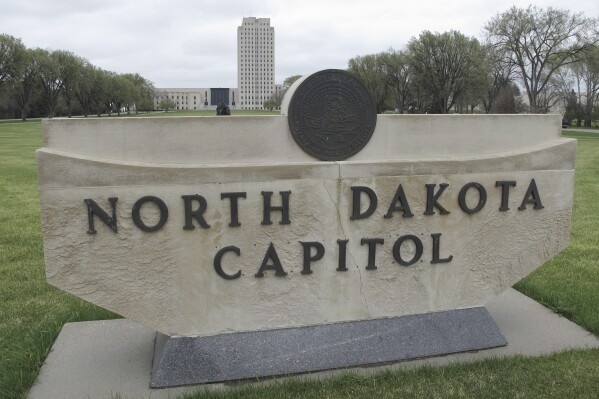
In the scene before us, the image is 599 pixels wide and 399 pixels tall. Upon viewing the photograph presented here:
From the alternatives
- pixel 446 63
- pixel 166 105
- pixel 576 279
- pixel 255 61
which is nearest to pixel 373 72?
pixel 446 63

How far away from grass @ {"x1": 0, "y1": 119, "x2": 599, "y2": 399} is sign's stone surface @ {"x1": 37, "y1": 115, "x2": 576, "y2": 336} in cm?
62

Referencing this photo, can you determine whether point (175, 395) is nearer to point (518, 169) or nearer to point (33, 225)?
point (518, 169)

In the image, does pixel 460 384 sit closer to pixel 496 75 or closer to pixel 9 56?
pixel 496 75

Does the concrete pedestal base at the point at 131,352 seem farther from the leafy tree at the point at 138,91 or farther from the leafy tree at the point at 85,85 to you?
the leafy tree at the point at 138,91

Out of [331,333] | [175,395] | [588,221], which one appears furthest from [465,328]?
[588,221]

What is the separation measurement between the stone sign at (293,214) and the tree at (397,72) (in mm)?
52720

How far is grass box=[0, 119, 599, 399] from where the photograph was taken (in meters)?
3.84

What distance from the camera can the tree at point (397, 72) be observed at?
184ft

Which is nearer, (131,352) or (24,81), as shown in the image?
(131,352)

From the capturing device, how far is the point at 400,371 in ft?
13.4

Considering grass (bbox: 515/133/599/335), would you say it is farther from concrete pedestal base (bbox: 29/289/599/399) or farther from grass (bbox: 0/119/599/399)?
concrete pedestal base (bbox: 29/289/599/399)

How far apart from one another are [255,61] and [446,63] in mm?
89574

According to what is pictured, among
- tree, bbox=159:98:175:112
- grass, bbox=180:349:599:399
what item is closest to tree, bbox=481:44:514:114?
grass, bbox=180:349:599:399

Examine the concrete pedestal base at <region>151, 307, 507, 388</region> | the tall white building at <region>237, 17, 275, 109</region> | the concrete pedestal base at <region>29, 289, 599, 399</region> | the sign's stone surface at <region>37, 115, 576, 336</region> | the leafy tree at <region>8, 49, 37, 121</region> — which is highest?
the tall white building at <region>237, 17, 275, 109</region>
